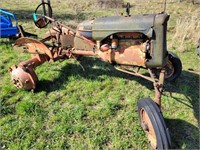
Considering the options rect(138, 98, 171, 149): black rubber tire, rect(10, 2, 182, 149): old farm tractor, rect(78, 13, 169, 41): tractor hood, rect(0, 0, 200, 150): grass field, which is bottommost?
rect(0, 0, 200, 150): grass field

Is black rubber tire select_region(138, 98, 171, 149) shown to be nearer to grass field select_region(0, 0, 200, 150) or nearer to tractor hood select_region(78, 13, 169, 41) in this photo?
grass field select_region(0, 0, 200, 150)

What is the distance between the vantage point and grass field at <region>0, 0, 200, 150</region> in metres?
3.79

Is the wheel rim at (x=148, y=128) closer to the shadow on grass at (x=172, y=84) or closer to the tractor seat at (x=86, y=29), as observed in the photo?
the shadow on grass at (x=172, y=84)

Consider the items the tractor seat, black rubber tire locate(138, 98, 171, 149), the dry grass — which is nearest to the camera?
black rubber tire locate(138, 98, 171, 149)

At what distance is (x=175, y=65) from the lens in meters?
5.05

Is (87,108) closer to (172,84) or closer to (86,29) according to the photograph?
(86,29)

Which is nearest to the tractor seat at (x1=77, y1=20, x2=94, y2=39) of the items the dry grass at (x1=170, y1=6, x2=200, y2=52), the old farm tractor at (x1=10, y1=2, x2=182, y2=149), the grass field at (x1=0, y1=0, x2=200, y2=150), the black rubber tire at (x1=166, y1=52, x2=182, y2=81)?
the old farm tractor at (x1=10, y1=2, x2=182, y2=149)

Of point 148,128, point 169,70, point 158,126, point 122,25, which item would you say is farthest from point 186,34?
point 158,126

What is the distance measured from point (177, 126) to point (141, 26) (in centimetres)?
160

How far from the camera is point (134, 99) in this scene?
4.70m

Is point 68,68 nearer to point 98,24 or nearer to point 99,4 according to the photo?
point 98,24

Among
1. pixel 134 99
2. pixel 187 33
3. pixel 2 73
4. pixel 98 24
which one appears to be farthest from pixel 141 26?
pixel 187 33

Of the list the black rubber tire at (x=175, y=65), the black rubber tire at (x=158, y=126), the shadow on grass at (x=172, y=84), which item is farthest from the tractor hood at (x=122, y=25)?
the black rubber tire at (x=175, y=65)

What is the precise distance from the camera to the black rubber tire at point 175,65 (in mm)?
5012
